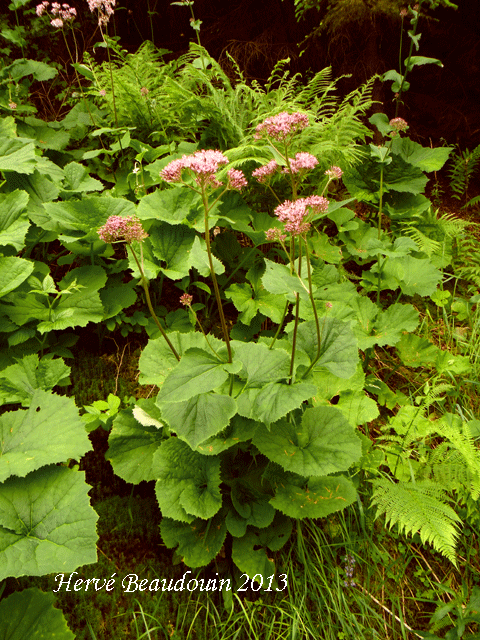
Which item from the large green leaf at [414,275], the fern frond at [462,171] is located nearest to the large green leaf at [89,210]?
the large green leaf at [414,275]

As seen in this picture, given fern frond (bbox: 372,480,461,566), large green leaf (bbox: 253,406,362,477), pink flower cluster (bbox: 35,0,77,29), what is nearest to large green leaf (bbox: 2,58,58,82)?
pink flower cluster (bbox: 35,0,77,29)

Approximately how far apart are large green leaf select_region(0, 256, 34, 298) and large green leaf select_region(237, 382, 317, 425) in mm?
1523

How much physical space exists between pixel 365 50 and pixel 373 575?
4.32 metres

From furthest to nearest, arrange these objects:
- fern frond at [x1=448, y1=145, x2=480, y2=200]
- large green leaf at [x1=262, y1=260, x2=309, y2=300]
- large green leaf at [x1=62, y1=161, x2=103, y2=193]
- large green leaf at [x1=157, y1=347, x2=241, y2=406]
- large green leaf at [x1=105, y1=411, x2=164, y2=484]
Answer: fern frond at [x1=448, y1=145, x2=480, y2=200]
large green leaf at [x1=62, y1=161, x2=103, y2=193]
large green leaf at [x1=105, y1=411, x2=164, y2=484]
large green leaf at [x1=262, y1=260, x2=309, y2=300]
large green leaf at [x1=157, y1=347, x2=241, y2=406]

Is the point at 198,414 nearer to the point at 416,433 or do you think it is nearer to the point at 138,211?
the point at 416,433

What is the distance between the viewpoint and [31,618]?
158 centimetres


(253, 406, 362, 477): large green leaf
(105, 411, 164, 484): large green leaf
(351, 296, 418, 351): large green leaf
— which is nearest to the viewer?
(253, 406, 362, 477): large green leaf

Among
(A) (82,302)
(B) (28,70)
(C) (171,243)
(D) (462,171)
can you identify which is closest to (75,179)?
(C) (171,243)

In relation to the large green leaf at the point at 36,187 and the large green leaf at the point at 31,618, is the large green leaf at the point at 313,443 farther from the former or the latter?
the large green leaf at the point at 36,187

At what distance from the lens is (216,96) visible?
3.06 meters

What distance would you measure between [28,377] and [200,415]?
114 cm

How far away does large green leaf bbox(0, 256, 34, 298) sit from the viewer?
234cm

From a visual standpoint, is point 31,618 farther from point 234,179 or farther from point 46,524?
point 234,179

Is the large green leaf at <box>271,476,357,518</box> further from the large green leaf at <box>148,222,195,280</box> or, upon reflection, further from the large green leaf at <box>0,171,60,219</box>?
the large green leaf at <box>0,171,60,219</box>
